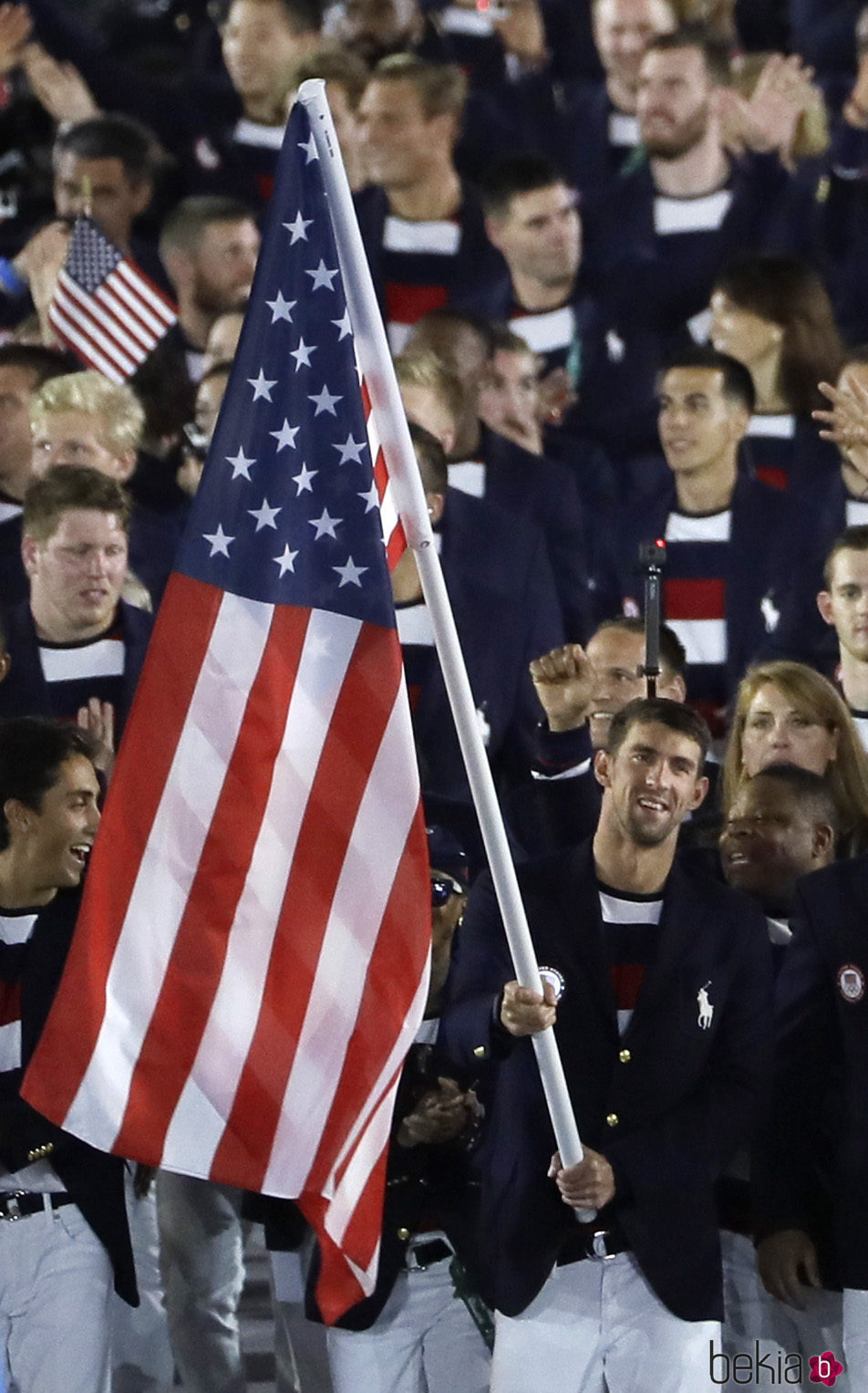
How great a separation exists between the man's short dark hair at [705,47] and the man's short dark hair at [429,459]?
3.68 metres

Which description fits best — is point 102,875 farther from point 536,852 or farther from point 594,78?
point 594,78

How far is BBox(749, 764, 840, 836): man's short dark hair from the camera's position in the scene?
621cm

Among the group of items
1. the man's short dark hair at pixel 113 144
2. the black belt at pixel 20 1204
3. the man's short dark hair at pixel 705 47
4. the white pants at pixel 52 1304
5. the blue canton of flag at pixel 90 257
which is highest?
the man's short dark hair at pixel 705 47

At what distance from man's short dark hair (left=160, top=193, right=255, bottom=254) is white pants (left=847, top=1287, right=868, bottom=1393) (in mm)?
5653

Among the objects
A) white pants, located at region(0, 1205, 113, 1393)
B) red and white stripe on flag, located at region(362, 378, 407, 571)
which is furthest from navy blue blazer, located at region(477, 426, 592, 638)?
red and white stripe on flag, located at region(362, 378, 407, 571)

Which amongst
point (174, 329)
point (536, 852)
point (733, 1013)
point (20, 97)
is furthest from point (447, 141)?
point (733, 1013)

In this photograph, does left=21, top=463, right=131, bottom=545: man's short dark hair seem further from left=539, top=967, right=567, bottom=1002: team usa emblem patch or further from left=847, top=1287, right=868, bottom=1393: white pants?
left=847, top=1287, right=868, bottom=1393: white pants

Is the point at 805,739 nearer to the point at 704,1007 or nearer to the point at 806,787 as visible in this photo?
the point at 806,787

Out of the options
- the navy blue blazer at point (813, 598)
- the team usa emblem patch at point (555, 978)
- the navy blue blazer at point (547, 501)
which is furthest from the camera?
the navy blue blazer at point (547, 501)

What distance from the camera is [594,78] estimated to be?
12.2 metres

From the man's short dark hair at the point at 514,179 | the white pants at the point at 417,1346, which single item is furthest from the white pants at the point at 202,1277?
the man's short dark hair at the point at 514,179

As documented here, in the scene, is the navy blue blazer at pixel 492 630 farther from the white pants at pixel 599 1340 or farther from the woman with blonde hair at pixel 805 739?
the white pants at pixel 599 1340

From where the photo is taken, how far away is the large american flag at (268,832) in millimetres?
4223

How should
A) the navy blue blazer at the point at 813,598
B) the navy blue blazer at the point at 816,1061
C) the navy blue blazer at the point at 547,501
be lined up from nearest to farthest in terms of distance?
1. the navy blue blazer at the point at 816,1061
2. the navy blue blazer at the point at 813,598
3. the navy blue blazer at the point at 547,501
